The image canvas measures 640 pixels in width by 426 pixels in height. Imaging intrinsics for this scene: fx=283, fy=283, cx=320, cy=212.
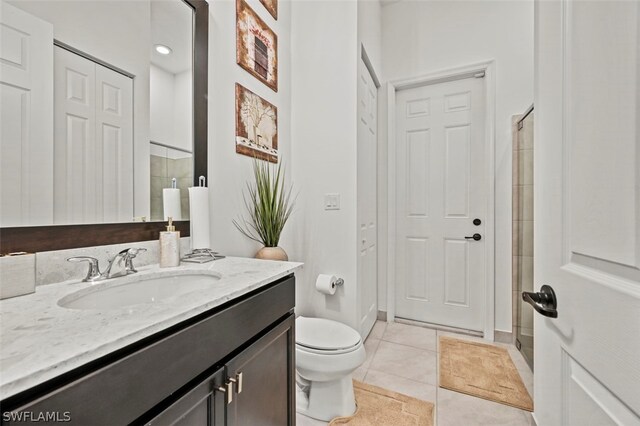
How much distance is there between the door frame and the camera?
7.68 ft

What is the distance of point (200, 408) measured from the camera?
2.13 feet

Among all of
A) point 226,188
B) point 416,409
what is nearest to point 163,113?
point 226,188

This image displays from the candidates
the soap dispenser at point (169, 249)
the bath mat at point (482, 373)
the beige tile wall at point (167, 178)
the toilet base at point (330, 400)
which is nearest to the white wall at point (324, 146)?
the toilet base at point (330, 400)

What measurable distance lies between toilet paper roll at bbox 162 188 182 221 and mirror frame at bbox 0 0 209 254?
4 cm

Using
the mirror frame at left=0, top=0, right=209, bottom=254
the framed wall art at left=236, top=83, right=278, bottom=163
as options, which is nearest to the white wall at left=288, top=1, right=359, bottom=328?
the framed wall art at left=236, top=83, right=278, bottom=163

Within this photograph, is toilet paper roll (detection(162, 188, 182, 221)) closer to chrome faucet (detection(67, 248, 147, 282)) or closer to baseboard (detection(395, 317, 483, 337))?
chrome faucet (detection(67, 248, 147, 282))

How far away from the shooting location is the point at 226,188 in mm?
1504

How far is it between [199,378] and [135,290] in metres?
0.41

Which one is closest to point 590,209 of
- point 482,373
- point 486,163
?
point 482,373

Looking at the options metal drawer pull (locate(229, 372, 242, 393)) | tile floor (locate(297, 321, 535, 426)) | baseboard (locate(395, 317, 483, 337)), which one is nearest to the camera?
metal drawer pull (locate(229, 372, 242, 393))

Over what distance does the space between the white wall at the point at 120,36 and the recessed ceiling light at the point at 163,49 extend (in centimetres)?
4

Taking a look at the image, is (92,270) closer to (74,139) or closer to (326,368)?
(74,139)

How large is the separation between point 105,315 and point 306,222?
61.5 inches

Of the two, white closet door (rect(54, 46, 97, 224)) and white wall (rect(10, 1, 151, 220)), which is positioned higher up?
white wall (rect(10, 1, 151, 220))
